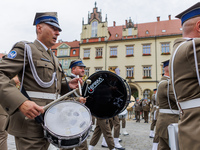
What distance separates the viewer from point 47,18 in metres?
2.30

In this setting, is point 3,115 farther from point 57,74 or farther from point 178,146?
point 178,146

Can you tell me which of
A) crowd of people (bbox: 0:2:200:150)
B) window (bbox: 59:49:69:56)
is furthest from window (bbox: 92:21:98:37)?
crowd of people (bbox: 0:2:200:150)

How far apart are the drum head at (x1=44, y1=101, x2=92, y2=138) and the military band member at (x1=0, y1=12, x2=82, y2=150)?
0.14 m

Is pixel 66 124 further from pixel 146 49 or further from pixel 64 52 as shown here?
pixel 64 52

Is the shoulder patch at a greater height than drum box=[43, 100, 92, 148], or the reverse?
the shoulder patch

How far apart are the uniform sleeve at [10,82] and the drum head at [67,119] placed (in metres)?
0.36

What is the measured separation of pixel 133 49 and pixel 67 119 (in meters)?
27.9

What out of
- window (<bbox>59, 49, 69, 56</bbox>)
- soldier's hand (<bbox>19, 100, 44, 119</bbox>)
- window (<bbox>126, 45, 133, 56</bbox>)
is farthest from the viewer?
window (<bbox>59, 49, 69, 56</bbox>)

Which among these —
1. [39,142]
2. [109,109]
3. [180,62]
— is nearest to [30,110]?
[39,142]

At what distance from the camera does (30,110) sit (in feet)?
5.20

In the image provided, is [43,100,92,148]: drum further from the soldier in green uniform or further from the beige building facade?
the beige building facade

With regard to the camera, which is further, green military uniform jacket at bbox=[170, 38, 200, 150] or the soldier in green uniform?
the soldier in green uniform

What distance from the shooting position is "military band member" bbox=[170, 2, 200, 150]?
1.59m

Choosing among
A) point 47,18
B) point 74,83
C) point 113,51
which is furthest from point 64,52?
point 47,18
